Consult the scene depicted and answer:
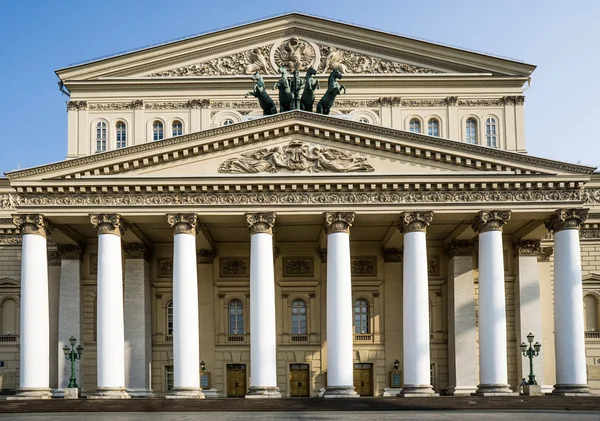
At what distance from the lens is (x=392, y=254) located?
1934 inches

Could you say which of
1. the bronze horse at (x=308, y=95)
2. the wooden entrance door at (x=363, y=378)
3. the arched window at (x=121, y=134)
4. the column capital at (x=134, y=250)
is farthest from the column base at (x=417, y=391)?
the arched window at (x=121, y=134)

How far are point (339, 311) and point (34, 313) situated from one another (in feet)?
43.8

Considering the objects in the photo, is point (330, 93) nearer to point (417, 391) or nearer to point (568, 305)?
point (417, 391)

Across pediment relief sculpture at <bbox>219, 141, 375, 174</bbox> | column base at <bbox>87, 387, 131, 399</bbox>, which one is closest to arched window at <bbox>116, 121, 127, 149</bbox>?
pediment relief sculpture at <bbox>219, 141, 375, 174</bbox>

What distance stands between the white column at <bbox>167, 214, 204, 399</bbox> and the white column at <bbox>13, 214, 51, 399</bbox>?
225 inches

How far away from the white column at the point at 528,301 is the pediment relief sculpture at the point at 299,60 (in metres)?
12.7

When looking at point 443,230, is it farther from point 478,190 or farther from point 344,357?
point 344,357

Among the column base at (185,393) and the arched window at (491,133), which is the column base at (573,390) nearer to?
the column base at (185,393)

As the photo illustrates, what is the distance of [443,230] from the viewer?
152 feet

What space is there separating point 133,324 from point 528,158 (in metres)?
20.7

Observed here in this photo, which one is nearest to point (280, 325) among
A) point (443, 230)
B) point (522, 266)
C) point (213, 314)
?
point (213, 314)

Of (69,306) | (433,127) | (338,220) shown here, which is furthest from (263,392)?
(433,127)

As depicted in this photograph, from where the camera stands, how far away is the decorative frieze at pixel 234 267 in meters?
49.5

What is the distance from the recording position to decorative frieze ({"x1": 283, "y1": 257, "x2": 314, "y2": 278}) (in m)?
49.6
